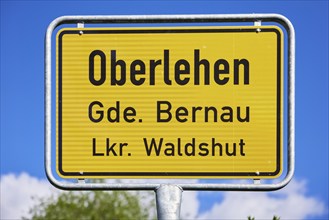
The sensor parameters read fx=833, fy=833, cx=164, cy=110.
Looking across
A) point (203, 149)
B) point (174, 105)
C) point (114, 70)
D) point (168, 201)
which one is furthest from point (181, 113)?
point (168, 201)

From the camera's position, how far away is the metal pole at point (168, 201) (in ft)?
16.9

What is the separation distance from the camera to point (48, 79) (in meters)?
5.57

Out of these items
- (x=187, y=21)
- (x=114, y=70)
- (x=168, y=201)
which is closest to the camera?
(x=168, y=201)

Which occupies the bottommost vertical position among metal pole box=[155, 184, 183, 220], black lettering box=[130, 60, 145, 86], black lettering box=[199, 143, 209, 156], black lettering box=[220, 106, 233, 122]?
metal pole box=[155, 184, 183, 220]

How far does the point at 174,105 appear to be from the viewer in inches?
221

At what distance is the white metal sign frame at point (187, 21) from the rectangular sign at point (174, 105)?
0.08 meters

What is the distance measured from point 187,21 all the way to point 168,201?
123 centimetres

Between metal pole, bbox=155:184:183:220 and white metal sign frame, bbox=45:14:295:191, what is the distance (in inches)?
2.2

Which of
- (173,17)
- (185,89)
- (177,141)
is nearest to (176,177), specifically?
(177,141)

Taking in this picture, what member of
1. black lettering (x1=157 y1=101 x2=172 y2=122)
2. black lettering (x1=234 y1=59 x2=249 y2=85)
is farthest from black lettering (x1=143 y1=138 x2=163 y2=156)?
black lettering (x1=234 y1=59 x2=249 y2=85)

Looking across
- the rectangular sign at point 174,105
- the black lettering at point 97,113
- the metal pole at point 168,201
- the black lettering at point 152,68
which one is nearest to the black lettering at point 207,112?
the rectangular sign at point 174,105

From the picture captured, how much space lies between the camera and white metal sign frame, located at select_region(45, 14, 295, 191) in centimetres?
537

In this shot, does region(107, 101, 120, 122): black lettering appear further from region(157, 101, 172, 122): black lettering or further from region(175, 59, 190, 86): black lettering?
region(175, 59, 190, 86): black lettering

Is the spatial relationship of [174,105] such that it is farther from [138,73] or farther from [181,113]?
[138,73]
